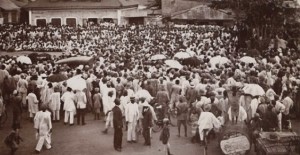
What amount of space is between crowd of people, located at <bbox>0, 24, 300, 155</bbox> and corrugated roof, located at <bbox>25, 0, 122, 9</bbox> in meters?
7.39

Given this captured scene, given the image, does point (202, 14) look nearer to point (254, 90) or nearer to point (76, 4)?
point (76, 4)

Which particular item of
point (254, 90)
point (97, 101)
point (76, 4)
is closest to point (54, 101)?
point (97, 101)

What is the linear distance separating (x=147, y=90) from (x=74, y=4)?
1657cm

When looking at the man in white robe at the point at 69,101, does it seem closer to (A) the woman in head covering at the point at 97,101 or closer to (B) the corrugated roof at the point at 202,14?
(A) the woman in head covering at the point at 97,101

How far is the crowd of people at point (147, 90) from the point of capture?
12375 mm

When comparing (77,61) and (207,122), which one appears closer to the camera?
(207,122)

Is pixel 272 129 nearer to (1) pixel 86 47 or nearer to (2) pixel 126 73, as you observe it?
(2) pixel 126 73

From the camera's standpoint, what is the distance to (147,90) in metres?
15.2

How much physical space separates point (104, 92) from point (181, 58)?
591cm

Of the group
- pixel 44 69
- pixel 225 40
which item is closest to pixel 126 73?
pixel 44 69

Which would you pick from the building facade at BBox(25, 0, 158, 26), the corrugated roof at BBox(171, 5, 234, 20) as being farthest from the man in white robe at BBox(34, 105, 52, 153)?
the corrugated roof at BBox(171, 5, 234, 20)

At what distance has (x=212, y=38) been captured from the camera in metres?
25.8

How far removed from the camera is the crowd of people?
1238cm

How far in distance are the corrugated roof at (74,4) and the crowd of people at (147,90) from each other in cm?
739
